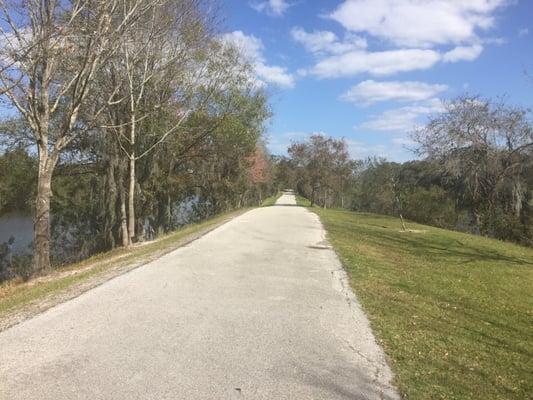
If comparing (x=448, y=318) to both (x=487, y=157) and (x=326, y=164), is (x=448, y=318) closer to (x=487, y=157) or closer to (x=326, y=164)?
(x=487, y=157)

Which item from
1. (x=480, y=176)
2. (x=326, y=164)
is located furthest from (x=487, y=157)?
(x=326, y=164)

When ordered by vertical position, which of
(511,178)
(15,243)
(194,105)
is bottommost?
(15,243)

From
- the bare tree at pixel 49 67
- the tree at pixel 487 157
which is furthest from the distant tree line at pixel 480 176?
the bare tree at pixel 49 67

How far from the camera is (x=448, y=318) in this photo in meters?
7.57

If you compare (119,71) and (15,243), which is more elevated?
(119,71)

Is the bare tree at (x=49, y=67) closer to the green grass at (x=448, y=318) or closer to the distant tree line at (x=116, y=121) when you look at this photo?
the distant tree line at (x=116, y=121)

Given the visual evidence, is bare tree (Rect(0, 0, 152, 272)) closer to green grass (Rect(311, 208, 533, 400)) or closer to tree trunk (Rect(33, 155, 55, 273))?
tree trunk (Rect(33, 155, 55, 273))

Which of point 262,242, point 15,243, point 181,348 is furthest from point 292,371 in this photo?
point 15,243

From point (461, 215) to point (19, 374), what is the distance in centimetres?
3493

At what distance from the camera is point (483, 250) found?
62.7 ft

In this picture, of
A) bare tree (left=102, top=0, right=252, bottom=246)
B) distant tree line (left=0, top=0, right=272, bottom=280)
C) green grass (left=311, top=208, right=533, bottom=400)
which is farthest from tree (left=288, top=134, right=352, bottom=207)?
green grass (left=311, top=208, right=533, bottom=400)

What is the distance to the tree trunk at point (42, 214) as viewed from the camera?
12297mm

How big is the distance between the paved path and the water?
92.1ft

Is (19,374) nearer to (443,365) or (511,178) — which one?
(443,365)
